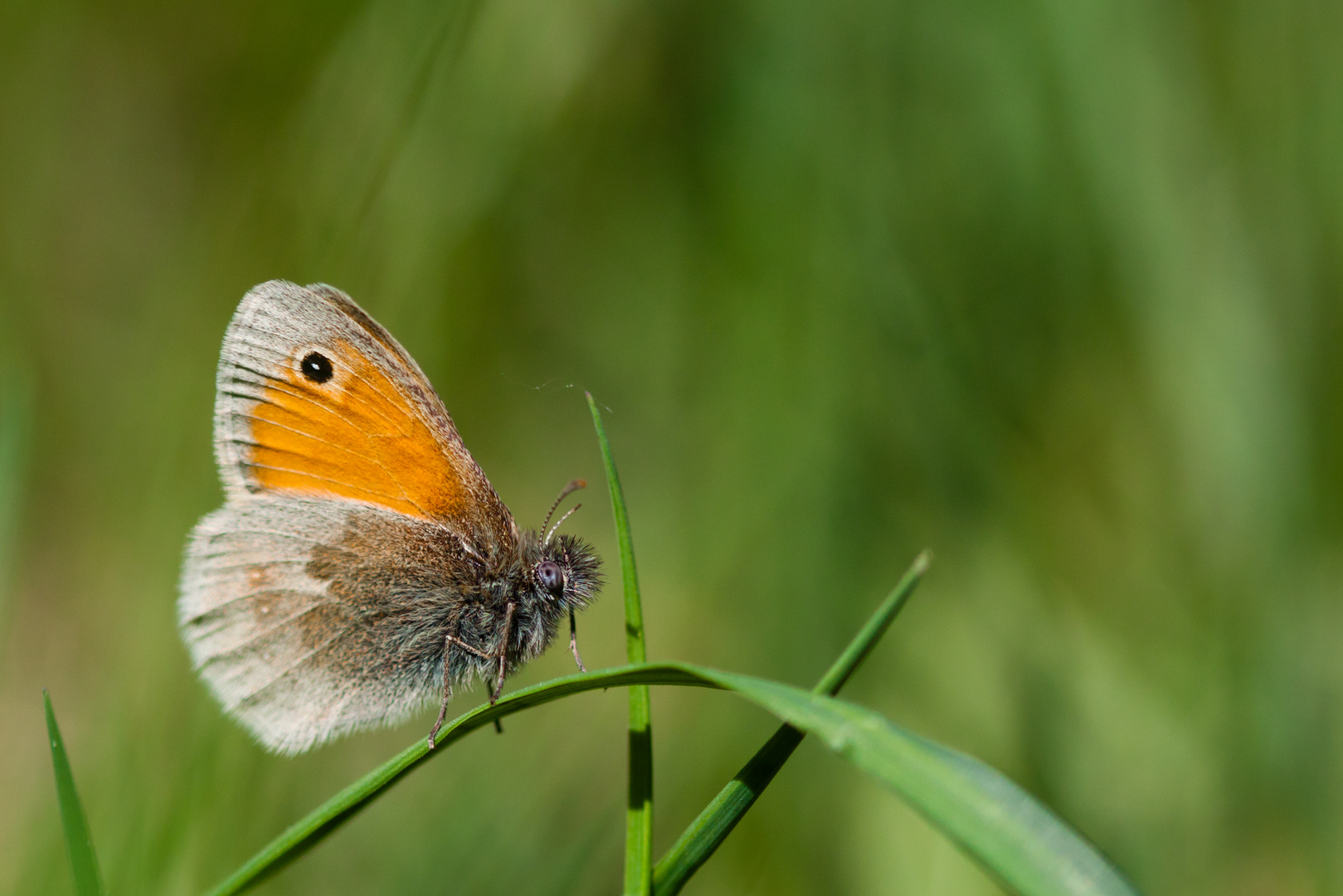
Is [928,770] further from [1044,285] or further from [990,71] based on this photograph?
[990,71]

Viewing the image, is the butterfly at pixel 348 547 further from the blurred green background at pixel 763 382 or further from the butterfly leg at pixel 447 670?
the blurred green background at pixel 763 382

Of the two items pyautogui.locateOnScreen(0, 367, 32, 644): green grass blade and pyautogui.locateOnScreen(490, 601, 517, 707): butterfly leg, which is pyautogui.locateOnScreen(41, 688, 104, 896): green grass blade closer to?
pyautogui.locateOnScreen(0, 367, 32, 644): green grass blade

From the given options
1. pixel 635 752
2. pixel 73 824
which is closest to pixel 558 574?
pixel 635 752

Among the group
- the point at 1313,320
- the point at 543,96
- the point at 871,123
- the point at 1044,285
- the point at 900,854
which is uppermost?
the point at 543,96

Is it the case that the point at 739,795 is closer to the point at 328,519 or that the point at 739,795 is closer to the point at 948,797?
the point at 948,797

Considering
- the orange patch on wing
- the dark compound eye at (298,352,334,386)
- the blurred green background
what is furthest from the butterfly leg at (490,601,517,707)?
the dark compound eye at (298,352,334,386)

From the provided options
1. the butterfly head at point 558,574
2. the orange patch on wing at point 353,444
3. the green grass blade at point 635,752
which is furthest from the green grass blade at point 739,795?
the orange patch on wing at point 353,444

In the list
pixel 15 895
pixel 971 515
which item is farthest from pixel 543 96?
pixel 15 895
